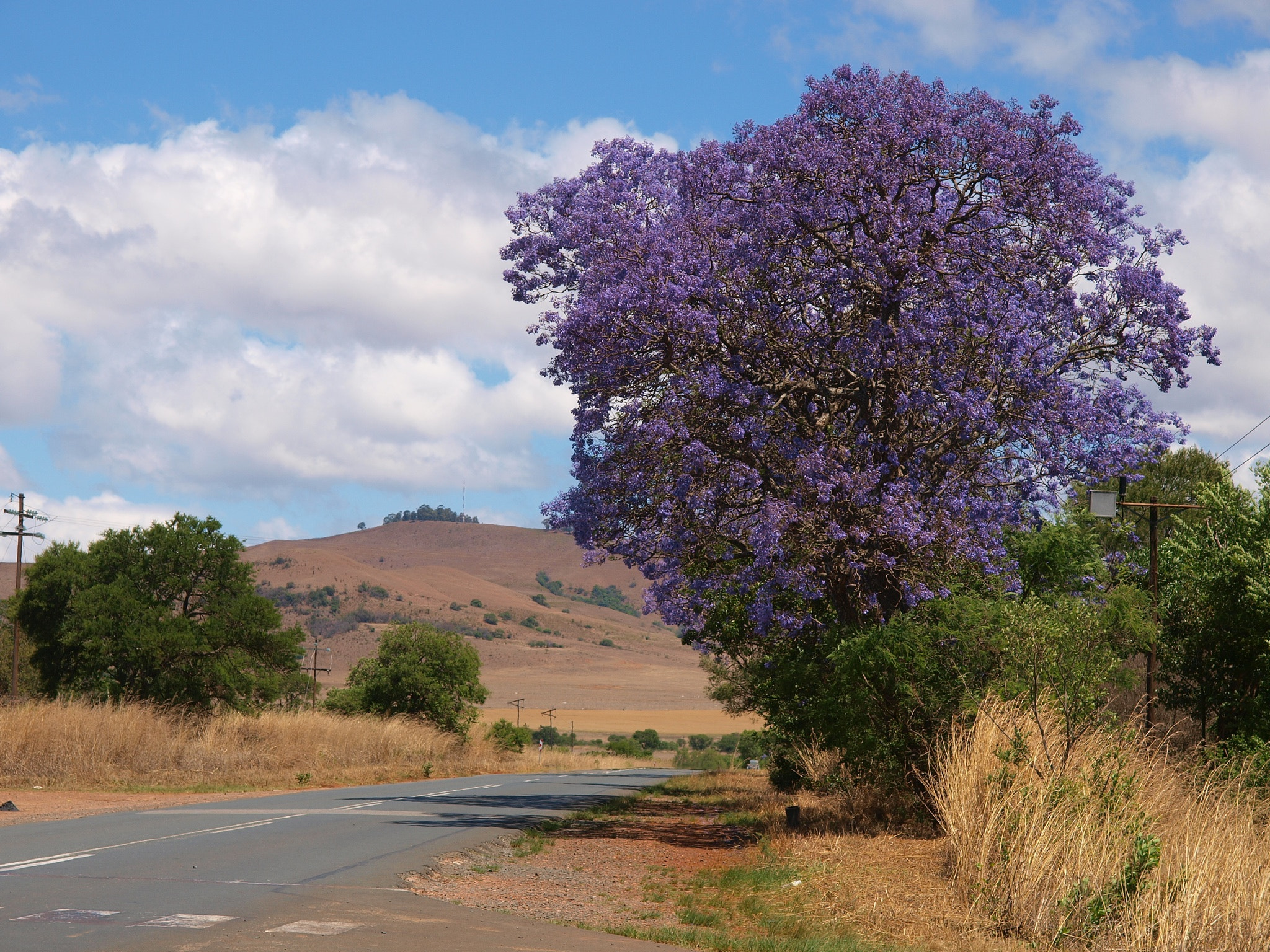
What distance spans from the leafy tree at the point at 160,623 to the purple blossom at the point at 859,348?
977 inches

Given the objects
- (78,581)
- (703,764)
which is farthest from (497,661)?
(78,581)

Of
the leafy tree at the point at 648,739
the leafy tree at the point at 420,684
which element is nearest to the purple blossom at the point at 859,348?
the leafy tree at the point at 420,684

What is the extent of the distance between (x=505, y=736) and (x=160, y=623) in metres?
24.7

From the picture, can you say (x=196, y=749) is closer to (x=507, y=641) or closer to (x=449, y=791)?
(x=449, y=791)

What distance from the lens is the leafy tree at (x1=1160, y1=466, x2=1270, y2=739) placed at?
60.4 ft

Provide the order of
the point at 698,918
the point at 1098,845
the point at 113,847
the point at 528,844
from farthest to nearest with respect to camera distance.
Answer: the point at 528,844 → the point at 113,847 → the point at 698,918 → the point at 1098,845

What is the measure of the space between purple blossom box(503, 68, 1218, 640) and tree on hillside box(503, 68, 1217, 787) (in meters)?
0.04

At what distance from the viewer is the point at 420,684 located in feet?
175

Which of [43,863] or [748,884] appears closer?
[43,863]

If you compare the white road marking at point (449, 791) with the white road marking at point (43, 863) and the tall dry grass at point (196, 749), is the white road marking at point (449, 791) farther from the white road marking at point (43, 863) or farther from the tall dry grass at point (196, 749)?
the white road marking at point (43, 863)

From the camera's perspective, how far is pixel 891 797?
18.5 m

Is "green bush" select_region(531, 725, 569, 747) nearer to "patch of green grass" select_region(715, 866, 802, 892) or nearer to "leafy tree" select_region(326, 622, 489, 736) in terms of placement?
"leafy tree" select_region(326, 622, 489, 736)

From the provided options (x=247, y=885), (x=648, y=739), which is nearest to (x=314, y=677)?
(x=648, y=739)

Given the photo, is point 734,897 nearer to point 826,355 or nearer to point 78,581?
point 826,355
